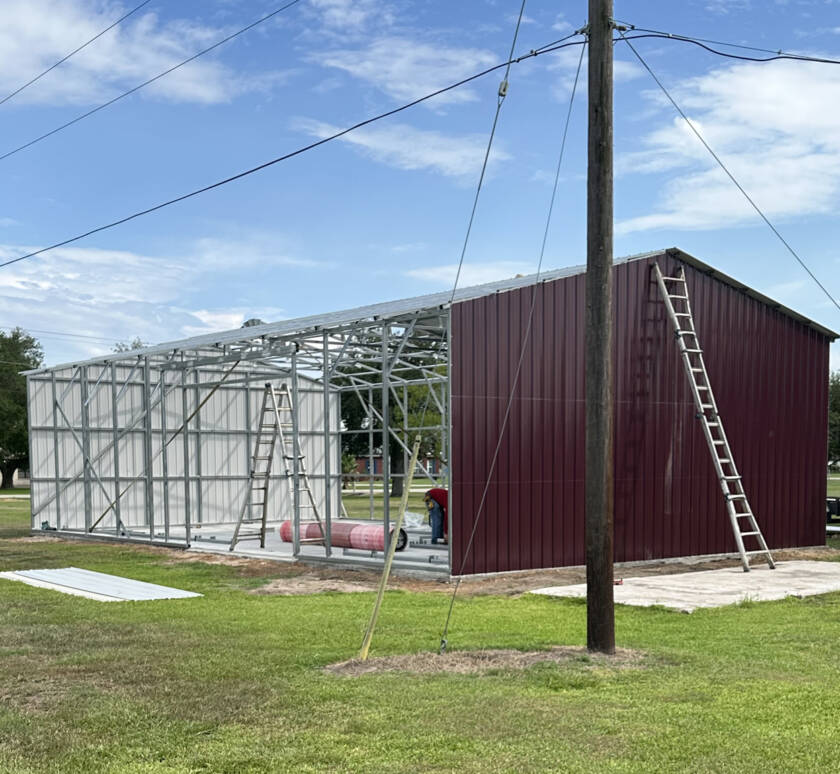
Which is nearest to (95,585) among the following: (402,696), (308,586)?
(308,586)

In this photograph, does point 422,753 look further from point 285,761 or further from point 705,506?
point 705,506

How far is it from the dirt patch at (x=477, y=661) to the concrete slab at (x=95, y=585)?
5441 mm

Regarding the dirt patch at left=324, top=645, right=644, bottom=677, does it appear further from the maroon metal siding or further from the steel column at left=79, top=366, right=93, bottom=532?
the steel column at left=79, top=366, right=93, bottom=532

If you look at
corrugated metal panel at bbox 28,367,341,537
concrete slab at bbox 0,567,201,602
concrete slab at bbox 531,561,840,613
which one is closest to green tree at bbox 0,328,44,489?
corrugated metal panel at bbox 28,367,341,537

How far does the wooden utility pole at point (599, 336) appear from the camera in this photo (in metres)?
8.44

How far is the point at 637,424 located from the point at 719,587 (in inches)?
158

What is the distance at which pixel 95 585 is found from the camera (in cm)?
1439

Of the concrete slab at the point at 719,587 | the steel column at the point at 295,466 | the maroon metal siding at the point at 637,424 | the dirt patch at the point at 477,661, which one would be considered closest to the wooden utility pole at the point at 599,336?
the dirt patch at the point at 477,661

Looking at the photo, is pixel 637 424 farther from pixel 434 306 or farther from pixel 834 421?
pixel 834 421

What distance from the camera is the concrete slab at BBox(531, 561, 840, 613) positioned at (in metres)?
12.5

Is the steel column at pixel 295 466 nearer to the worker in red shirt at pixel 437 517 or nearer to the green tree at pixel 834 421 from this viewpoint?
the worker in red shirt at pixel 437 517

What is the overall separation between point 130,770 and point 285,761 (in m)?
0.86

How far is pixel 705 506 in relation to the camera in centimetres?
1806

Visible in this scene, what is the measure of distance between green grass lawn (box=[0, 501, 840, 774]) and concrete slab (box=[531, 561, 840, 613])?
0.76 meters
